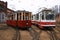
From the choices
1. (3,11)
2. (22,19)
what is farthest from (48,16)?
(3,11)

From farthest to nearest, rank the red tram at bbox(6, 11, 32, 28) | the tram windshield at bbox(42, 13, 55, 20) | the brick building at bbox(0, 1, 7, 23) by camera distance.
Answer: the brick building at bbox(0, 1, 7, 23) < the red tram at bbox(6, 11, 32, 28) < the tram windshield at bbox(42, 13, 55, 20)

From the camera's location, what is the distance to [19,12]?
20688 mm

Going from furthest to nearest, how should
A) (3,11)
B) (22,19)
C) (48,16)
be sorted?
(3,11) < (22,19) < (48,16)

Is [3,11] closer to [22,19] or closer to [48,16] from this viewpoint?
[22,19]

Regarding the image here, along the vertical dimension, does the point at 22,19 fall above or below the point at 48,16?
below

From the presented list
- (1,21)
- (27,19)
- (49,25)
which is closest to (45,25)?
(49,25)

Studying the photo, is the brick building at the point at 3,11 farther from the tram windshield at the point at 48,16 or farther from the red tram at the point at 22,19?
the tram windshield at the point at 48,16

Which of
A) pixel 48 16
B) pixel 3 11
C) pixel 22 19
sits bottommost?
pixel 22 19

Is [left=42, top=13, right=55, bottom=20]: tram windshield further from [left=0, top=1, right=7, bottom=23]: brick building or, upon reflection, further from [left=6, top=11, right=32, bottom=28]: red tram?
[left=0, top=1, right=7, bottom=23]: brick building

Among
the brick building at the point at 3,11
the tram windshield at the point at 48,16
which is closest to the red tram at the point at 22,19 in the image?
the tram windshield at the point at 48,16

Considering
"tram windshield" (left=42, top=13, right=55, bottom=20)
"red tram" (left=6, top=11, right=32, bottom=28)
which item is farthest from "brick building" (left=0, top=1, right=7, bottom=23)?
"tram windshield" (left=42, top=13, right=55, bottom=20)

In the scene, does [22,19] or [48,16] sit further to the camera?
[22,19]

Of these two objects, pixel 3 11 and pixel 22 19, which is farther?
pixel 3 11

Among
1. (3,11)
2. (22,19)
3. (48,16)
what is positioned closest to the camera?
(48,16)
